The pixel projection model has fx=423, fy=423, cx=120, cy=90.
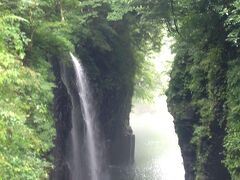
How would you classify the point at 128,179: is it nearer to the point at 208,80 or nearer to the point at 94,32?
the point at 94,32

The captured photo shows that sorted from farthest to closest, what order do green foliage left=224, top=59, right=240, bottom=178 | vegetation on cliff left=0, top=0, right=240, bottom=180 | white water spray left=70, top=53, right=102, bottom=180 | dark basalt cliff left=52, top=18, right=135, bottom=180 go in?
dark basalt cliff left=52, top=18, right=135, bottom=180, white water spray left=70, top=53, right=102, bottom=180, green foliage left=224, top=59, right=240, bottom=178, vegetation on cliff left=0, top=0, right=240, bottom=180

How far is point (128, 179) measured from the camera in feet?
84.4

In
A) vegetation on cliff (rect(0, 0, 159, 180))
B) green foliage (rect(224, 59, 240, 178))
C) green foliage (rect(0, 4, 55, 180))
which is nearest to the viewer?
green foliage (rect(0, 4, 55, 180))

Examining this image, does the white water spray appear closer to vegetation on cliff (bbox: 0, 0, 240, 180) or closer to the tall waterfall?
the tall waterfall

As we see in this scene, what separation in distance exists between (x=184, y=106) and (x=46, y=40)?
736 cm

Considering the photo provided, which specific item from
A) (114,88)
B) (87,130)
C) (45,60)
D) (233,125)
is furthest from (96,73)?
(233,125)

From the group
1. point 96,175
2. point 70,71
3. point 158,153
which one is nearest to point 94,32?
point 70,71

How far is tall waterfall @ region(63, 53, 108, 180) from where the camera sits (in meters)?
23.8

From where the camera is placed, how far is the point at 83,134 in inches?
972

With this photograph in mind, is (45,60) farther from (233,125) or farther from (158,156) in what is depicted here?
(158,156)

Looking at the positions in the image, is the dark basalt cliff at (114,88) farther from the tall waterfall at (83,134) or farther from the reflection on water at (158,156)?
the reflection on water at (158,156)

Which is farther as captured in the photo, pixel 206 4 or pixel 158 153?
pixel 158 153

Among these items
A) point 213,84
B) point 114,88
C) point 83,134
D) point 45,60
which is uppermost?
point 114,88

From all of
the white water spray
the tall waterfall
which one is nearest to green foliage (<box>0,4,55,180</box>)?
the tall waterfall
